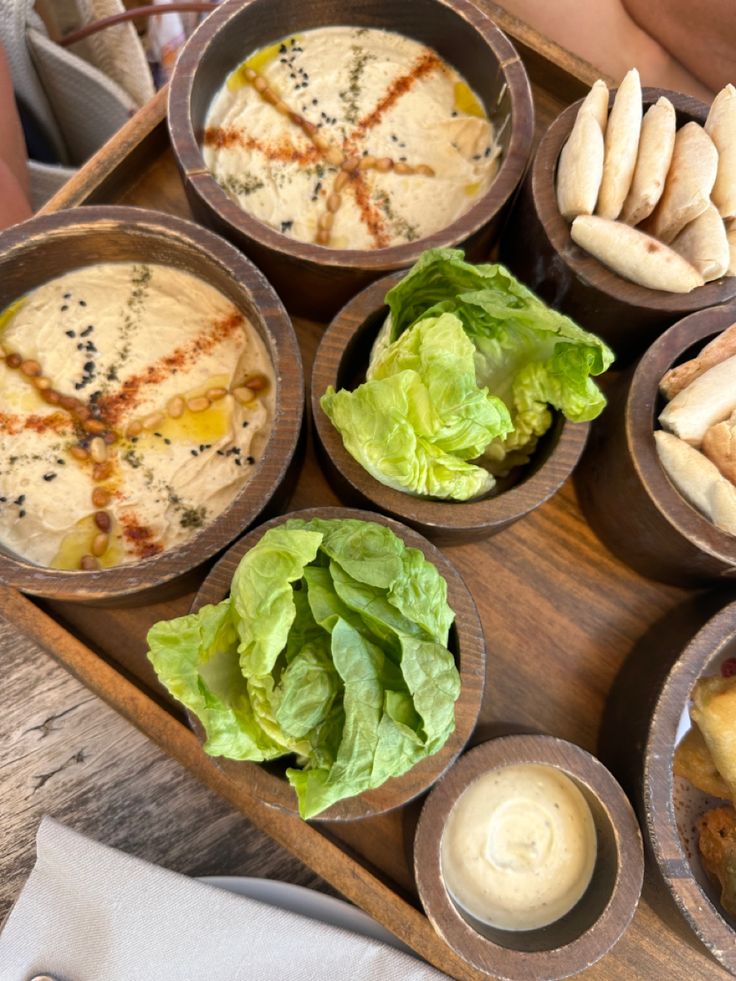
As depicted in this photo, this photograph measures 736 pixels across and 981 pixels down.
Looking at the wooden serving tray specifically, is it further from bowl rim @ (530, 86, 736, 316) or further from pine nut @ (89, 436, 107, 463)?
bowl rim @ (530, 86, 736, 316)

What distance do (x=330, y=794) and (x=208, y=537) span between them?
44cm

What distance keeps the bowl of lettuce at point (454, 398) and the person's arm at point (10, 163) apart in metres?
0.97

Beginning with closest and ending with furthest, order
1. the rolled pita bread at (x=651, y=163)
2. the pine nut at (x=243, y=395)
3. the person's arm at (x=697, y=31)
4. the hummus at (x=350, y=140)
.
Result: the rolled pita bread at (x=651, y=163)
the pine nut at (x=243, y=395)
the hummus at (x=350, y=140)
the person's arm at (x=697, y=31)

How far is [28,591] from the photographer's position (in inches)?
47.3

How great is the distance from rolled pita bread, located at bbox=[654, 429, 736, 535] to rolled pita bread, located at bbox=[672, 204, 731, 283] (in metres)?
0.30

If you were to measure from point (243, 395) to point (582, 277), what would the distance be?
65cm

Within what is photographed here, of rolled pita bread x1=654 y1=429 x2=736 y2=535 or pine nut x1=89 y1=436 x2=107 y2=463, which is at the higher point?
rolled pita bread x1=654 y1=429 x2=736 y2=535

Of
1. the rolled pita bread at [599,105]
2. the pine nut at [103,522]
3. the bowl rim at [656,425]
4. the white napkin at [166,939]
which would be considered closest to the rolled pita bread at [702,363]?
the bowl rim at [656,425]

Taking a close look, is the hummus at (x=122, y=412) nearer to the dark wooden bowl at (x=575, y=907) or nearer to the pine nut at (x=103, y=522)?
the pine nut at (x=103, y=522)

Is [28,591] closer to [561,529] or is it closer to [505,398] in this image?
[505,398]

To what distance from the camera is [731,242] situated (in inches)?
53.7

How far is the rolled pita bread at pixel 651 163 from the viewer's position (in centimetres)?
132

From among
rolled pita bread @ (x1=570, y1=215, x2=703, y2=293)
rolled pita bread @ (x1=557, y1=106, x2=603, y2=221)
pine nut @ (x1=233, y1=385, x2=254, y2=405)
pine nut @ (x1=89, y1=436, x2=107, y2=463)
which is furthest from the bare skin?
pine nut @ (x1=89, y1=436, x2=107, y2=463)

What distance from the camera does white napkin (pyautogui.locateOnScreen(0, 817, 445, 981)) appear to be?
1377 millimetres
